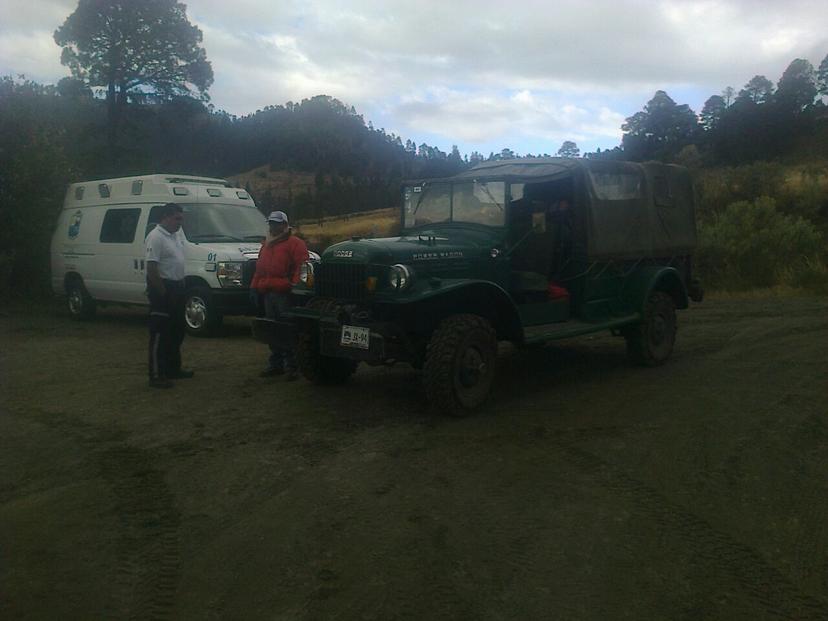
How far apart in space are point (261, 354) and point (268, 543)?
20.2ft

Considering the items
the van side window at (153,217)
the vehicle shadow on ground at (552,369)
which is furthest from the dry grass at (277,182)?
the vehicle shadow on ground at (552,369)

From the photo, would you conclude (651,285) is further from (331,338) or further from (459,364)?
(331,338)

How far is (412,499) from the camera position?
4.91 meters

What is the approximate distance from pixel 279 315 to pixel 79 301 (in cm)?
735

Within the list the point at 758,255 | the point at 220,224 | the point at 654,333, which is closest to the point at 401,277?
the point at 654,333

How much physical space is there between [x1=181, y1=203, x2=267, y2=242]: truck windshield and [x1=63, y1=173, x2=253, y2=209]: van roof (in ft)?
0.61

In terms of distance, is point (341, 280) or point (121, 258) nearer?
point (341, 280)

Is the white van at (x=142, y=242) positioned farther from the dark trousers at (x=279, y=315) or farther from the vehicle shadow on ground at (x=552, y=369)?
the vehicle shadow on ground at (x=552, y=369)

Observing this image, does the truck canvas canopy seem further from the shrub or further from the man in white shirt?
the shrub

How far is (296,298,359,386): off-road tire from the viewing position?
7.83 meters

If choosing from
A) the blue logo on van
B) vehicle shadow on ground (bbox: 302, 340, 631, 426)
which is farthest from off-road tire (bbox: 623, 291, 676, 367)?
the blue logo on van

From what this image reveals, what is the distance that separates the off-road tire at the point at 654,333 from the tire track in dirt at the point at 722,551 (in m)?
3.89

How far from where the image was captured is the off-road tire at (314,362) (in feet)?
25.7

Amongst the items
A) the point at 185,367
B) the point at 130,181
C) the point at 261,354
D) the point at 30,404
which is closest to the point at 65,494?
the point at 30,404
